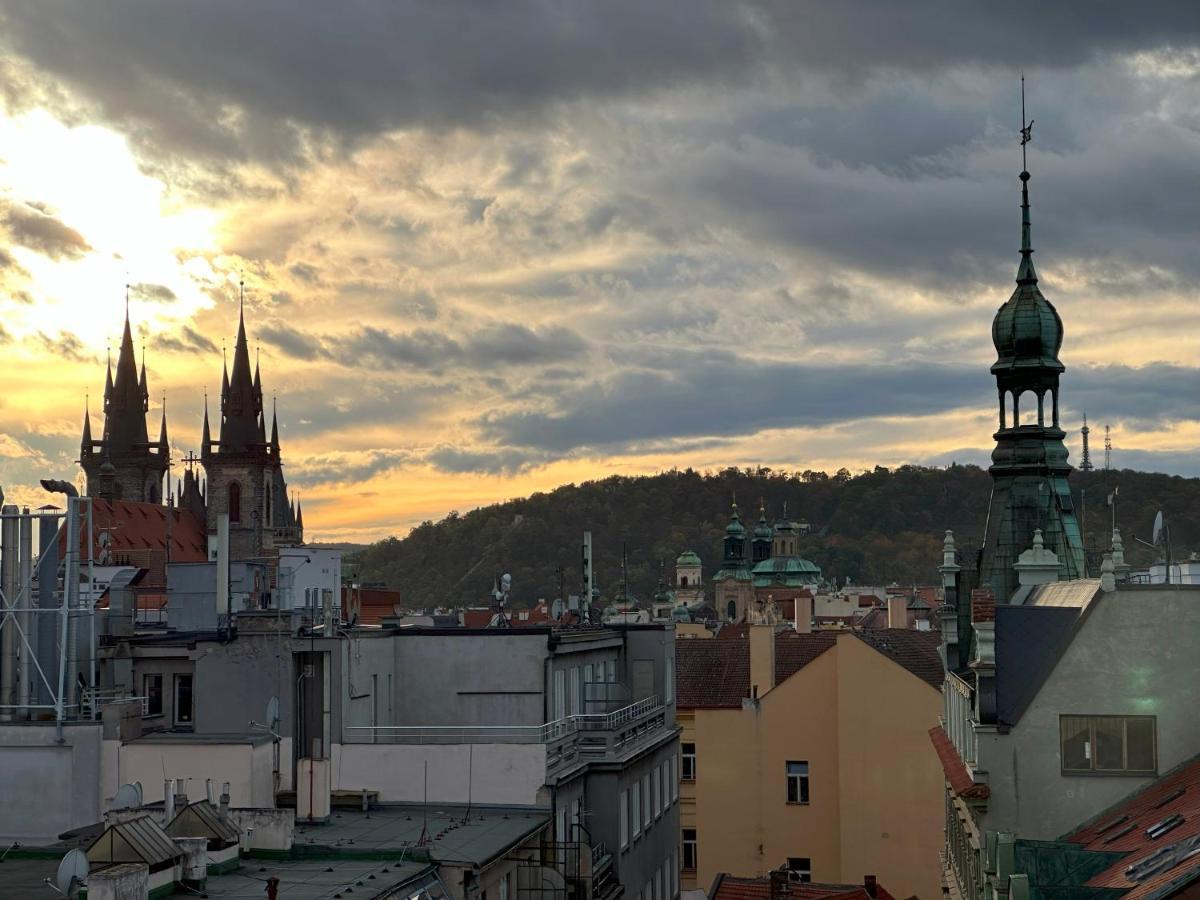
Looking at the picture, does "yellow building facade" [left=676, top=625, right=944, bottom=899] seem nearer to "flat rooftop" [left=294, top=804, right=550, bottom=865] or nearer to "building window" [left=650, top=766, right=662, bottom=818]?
"building window" [left=650, top=766, right=662, bottom=818]

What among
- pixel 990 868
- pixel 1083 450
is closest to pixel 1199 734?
pixel 990 868

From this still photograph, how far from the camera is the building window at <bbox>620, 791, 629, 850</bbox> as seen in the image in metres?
40.4

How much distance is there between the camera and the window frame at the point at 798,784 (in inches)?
2339

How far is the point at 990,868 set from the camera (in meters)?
27.0

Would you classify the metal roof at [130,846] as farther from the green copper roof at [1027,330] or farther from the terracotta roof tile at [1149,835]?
the green copper roof at [1027,330]

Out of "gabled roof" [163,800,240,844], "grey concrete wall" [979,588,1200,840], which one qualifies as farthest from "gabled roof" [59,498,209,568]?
"gabled roof" [163,800,240,844]

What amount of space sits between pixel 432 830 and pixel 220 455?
506 ft

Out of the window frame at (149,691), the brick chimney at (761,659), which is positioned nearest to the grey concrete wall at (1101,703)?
the window frame at (149,691)

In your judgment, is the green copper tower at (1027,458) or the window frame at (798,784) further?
the window frame at (798,784)

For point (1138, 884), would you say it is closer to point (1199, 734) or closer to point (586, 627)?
point (1199, 734)

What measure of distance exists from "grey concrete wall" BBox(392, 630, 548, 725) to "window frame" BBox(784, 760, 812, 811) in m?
22.2

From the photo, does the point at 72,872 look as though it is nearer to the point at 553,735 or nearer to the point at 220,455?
the point at 553,735

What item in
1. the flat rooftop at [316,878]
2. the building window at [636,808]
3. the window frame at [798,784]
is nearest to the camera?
the flat rooftop at [316,878]

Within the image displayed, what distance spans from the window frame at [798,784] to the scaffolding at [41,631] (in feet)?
95.7
